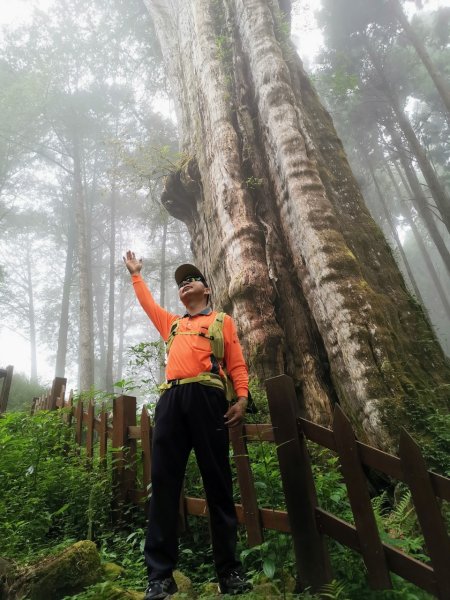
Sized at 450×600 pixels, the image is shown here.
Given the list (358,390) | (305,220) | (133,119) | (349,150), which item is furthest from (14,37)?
(358,390)

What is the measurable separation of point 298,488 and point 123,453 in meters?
1.97

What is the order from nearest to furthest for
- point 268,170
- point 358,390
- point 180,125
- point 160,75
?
point 358,390, point 268,170, point 180,125, point 160,75

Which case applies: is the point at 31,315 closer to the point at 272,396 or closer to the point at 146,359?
the point at 146,359

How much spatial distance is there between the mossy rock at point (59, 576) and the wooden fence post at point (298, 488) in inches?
48.9

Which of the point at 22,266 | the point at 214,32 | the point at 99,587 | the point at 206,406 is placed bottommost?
the point at 99,587

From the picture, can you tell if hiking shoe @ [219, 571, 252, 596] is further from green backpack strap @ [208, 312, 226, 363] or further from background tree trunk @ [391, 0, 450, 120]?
background tree trunk @ [391, 0, 450, 120]

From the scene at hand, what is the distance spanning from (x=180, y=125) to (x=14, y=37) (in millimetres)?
12723

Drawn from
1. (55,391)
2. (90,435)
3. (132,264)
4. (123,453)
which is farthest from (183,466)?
(55,391)

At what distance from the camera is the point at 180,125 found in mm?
9023

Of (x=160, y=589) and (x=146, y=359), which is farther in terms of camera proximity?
(x=146, y=359)

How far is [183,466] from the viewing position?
2.28 metres

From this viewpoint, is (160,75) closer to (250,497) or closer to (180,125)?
(180,125)

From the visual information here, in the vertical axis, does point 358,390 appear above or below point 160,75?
below

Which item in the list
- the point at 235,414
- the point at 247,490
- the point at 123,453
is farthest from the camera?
the point at 123,453
